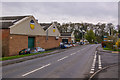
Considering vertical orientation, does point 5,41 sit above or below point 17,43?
above

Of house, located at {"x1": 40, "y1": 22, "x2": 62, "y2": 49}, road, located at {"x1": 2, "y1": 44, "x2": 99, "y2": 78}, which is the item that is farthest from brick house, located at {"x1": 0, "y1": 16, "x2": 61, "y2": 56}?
road, located at {"x1": 2, "y1": 44, "x2": 99, "y2": 78}

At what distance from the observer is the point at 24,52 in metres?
29.4

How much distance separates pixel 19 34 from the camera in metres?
29.7

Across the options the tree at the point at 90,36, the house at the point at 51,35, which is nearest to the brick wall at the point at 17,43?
the house at the point at 51,35

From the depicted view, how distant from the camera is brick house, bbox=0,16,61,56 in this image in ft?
88.3

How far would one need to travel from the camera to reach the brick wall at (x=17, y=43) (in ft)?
89.5

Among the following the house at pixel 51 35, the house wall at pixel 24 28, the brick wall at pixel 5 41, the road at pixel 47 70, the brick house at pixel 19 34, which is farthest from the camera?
the house at pixel 51 35

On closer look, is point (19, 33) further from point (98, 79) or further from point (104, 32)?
point (104, 32)

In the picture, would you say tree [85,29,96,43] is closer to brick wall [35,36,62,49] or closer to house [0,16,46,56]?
brick wall [35,36,62,49]

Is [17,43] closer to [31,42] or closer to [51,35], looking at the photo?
[31,42]

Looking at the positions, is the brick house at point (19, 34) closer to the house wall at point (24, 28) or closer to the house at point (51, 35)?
the house wall at point (24, 28)

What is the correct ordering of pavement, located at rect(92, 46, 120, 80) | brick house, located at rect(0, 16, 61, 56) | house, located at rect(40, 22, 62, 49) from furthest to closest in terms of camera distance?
1. house, located at rect(40, 22, 62, 49)
2. brick house, located at rect(0, 16, 61, 56)
3. pavement, located at rect(92, 46, 120, 80)

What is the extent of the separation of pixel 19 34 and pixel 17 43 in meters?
1.83

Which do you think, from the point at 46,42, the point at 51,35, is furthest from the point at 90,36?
the point at 46,42
